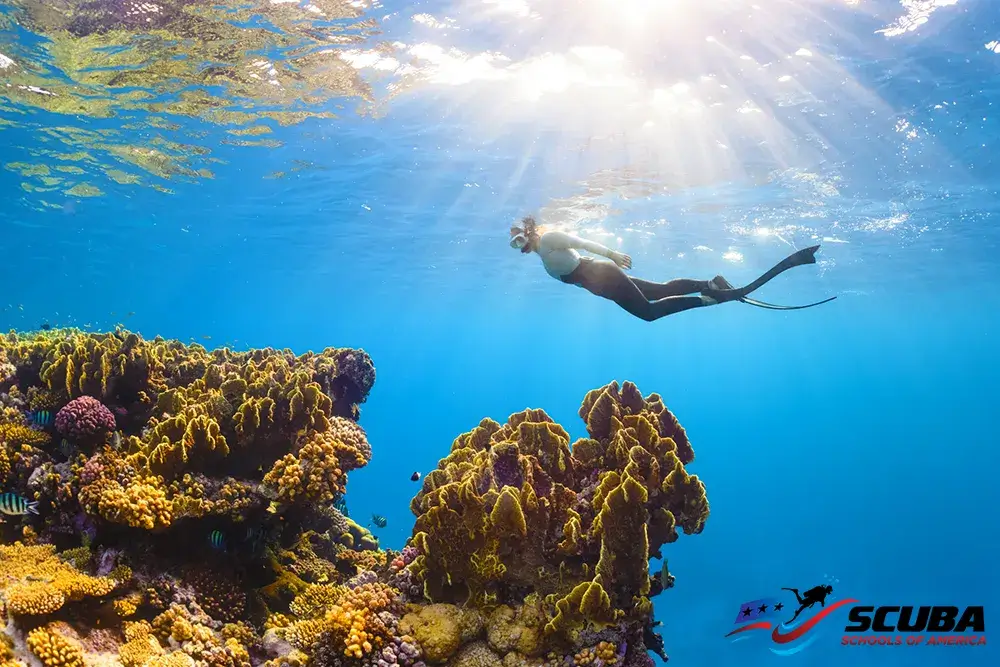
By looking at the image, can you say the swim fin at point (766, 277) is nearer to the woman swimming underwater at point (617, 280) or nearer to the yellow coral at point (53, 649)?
the woman swimming underwater at point (617, 280)

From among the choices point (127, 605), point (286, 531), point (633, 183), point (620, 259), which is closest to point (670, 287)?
point (620, 259)

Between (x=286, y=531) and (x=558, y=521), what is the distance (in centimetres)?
367

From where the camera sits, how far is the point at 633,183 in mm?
22078

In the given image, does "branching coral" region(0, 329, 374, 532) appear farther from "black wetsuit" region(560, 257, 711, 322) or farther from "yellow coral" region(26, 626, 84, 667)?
"black wetsuit" region(560, 257, 711, 322)

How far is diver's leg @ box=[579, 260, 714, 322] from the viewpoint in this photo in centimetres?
690

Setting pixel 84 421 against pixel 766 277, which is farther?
Result: pixel 766 277

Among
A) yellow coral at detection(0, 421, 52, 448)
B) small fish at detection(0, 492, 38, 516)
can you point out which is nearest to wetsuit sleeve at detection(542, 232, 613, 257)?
small fish at detection(0, 492, 38, 516)

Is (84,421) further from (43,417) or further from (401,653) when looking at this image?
(401,653)

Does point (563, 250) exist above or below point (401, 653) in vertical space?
Answer: above

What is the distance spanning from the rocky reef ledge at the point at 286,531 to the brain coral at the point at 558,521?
2 cm

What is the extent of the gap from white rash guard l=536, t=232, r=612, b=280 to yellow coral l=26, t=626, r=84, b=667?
5888 mm

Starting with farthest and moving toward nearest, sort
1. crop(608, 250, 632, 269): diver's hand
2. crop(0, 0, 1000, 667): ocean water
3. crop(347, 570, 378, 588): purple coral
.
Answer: crop(0, 0, 1000, 667): ocean water, crop(608, 250, 632, 269): diver's hand, crop(347, 570, 378, 588): purple coral

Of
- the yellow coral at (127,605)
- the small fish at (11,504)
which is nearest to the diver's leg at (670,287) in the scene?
the yellow coral at (127,605)

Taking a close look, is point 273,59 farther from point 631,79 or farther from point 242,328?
point 242,328
